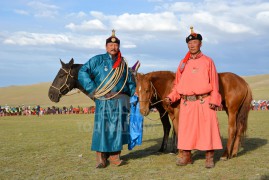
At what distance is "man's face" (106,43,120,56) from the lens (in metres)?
7.10

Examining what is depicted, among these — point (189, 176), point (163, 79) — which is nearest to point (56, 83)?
point (163, 79)

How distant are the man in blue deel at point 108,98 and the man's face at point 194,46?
150cm

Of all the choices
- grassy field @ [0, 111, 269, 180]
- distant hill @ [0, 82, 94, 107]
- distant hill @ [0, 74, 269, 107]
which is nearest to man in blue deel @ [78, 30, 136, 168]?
grassy field @ [0, 111, 269, 180]

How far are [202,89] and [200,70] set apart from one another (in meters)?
0.39

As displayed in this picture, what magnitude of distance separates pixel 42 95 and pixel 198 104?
3203 inches

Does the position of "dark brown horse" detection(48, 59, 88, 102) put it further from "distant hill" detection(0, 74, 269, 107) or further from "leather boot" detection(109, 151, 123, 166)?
"distant hill" detection(0, 74, 269, 107)

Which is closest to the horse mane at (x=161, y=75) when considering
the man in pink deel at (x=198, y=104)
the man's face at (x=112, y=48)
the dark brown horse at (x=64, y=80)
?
the man in pink deel at (x=198, y=104)

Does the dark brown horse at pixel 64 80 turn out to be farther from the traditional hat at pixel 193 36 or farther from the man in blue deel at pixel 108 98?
the traditional hat at pixel 193 36

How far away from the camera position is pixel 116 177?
5949mm

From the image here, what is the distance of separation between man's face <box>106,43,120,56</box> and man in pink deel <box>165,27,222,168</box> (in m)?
1.46

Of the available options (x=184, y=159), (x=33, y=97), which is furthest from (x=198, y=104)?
(x=33, y=97)

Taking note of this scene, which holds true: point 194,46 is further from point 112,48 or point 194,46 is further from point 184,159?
point 184,159

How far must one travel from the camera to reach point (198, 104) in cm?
688

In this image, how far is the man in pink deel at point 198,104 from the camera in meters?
6.71
